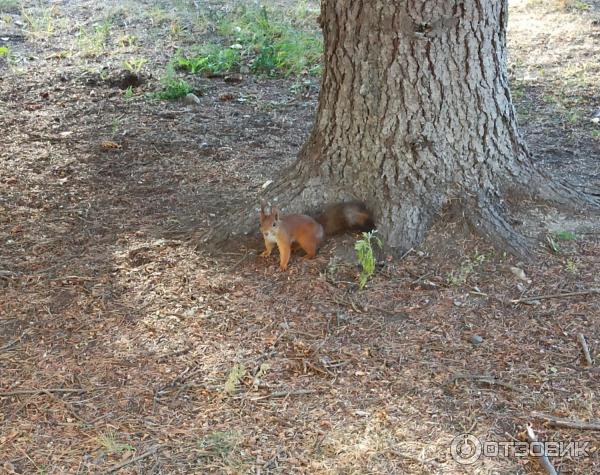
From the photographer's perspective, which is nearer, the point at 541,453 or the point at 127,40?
the point at 541,453

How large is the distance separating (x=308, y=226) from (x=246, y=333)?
691 mm

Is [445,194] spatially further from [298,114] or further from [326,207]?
[298,114]

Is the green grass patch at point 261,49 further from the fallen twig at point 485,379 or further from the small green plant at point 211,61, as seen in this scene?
the fallen twig at point 485,379

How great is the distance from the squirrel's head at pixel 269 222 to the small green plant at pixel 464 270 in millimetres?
903

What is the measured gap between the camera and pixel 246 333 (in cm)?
303

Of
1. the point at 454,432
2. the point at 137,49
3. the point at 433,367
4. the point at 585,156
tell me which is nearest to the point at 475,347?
the point at 433,367

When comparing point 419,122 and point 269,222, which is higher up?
point 419,122

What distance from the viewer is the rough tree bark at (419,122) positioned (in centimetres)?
331

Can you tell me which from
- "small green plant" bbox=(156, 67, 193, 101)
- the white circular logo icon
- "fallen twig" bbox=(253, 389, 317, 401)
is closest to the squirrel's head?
"fallen twig" bbox=(253, 389, 317, 401)

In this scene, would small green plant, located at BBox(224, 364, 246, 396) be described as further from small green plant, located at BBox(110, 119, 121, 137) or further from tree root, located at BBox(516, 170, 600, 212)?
small green plant, located at BBox(110, 119, 121, 137)

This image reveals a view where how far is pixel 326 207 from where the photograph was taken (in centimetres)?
363

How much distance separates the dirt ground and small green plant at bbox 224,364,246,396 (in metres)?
0.01

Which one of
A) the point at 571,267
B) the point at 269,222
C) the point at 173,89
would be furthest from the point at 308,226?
the point at 173,89

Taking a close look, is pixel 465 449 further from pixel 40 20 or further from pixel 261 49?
pixel 40 20
